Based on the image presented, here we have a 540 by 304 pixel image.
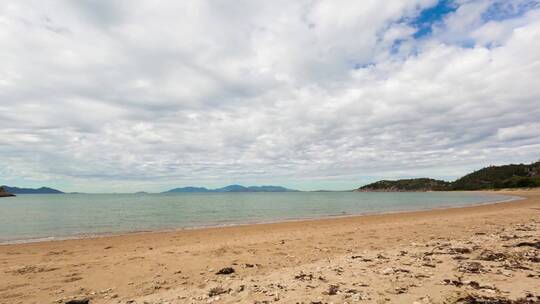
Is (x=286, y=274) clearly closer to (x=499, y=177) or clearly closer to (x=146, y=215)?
(x=146, y=215)

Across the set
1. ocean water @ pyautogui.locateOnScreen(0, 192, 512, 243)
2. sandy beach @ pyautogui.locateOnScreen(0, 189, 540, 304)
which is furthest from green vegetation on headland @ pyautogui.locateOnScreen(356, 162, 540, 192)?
sandy beach @ pyautogui.locateOnScreen(0, 189, 540, 304)

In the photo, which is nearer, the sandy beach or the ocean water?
the sandy beach

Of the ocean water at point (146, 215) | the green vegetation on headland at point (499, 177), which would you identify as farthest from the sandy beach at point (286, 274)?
the green vegetation on headland at point (499, 177)

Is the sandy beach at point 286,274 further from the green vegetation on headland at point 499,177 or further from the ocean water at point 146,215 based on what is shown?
the green vegetation on headland at point 499,177

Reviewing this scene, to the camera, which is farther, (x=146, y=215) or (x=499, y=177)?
(x=499, y=177)

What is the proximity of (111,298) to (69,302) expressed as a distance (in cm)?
86

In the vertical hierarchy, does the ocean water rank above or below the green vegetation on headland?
below

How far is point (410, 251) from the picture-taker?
34.6 feet

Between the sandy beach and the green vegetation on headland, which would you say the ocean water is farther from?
the green vegetation on headland

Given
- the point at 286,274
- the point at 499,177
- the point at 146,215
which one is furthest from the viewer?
the point at 499,177

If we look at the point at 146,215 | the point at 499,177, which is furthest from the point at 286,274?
the point at 499,177

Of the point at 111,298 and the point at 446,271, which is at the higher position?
the point at 446,271

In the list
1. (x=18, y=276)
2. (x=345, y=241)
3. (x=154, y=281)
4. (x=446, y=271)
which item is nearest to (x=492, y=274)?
(x=446, y=271)

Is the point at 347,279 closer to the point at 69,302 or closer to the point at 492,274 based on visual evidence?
the point at 492,274
